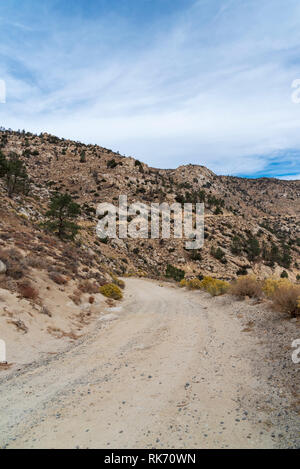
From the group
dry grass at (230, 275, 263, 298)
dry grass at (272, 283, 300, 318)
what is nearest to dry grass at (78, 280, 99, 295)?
dry grass at (230, 275, 263, 298)

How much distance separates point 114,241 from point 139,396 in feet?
A: 144

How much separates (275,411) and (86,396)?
3.48 meters

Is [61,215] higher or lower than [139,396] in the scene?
higher

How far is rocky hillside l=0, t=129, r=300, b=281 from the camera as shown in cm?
2234

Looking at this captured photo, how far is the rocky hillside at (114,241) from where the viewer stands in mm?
22336

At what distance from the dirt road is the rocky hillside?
28.9 feet

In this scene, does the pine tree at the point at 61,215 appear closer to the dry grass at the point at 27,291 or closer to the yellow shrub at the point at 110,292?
the yellow shrub at the point at 110,292

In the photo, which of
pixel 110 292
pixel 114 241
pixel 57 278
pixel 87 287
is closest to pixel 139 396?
pixel 57 278

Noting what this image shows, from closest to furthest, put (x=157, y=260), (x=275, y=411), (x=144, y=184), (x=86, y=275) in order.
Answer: (x=275, y=411)
(x=86, y=275)
(x=157, y=260)
(x=144, y=184)

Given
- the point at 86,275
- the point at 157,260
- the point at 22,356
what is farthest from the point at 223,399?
the point at 157,260

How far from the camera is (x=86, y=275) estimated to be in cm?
1803

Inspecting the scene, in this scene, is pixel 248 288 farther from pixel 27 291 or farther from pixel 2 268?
pixel 2 268

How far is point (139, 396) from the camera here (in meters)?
5.11
